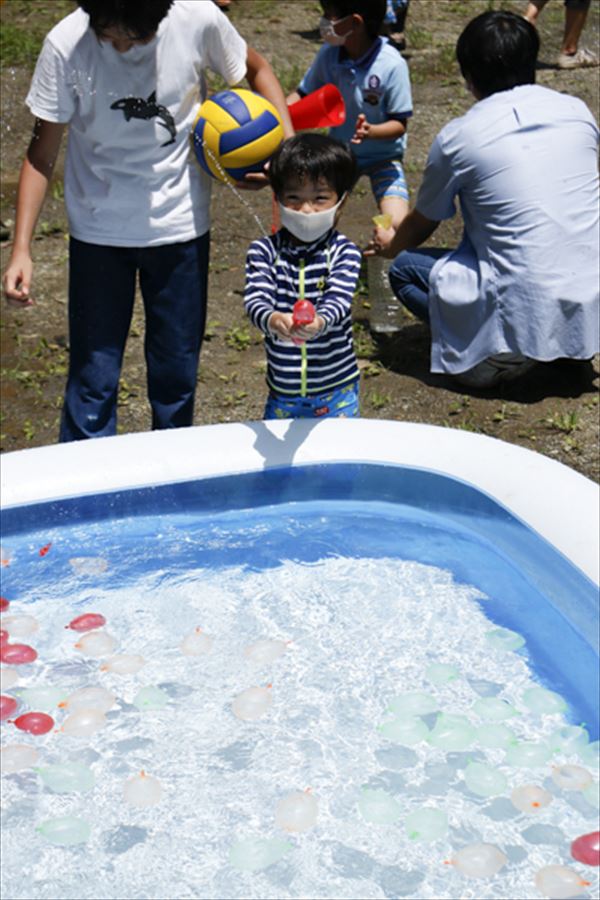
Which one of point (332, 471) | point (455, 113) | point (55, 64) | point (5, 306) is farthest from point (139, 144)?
point (455, 113)

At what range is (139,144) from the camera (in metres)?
3.73

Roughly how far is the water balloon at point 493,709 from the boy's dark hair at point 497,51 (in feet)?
8.37

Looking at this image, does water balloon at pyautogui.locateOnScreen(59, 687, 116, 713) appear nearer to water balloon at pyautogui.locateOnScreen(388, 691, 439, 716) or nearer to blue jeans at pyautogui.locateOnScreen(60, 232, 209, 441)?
water balloon at pyautogui.locateOnScreen(388, 691, 439, 716)

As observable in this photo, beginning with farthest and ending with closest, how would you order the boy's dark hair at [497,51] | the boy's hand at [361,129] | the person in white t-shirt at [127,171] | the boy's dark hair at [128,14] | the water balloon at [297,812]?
1. the boy's hand at [361,129]
2. the boy's dark hair at [497,51]
3. the person in white t-shirt at [127,171]
4. the boy's dark hair at [128,14]
5. the water balloon at [297,812]

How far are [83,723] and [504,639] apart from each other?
3.60ft

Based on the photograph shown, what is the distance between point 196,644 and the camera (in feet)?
11.6

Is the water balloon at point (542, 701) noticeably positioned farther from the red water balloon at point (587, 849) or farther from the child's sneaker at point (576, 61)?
the child's sneaker at point (576, 61)

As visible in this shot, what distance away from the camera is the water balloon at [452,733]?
3152 mm

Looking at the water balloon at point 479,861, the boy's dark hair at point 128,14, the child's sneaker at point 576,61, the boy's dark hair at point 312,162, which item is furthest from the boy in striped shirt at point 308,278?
the child's sneaker at point 576,61

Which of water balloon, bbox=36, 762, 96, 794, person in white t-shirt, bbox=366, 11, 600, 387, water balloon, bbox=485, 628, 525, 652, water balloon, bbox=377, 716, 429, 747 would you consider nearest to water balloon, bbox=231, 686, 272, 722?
water balloon, bbox=377, 716, 429, 747

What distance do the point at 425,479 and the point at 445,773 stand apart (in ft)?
3.87

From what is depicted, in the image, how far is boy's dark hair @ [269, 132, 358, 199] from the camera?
144 inches

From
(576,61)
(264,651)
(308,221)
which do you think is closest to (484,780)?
(264,651)

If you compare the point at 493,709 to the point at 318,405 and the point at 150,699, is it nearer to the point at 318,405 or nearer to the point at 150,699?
the point at 150,699
